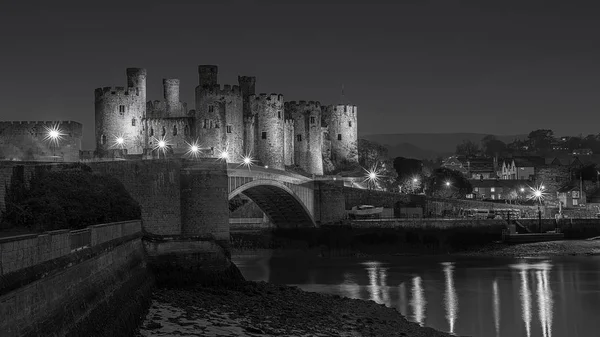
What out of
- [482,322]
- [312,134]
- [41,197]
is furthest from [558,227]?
[41,197]

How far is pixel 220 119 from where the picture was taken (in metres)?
61.4

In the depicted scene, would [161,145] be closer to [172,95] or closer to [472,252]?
[172,95]

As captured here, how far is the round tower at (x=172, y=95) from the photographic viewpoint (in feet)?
214

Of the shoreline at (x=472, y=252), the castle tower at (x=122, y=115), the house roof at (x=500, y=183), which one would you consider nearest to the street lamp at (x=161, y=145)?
the castle tower at (x=122, y=115)

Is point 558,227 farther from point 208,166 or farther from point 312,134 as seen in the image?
point 208,166

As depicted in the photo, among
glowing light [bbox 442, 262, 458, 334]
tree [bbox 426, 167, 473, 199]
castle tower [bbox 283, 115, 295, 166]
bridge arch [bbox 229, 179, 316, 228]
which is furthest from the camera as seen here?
tree [bbox 426, 167, 473, 199]

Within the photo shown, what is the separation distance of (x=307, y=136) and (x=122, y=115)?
1784cm

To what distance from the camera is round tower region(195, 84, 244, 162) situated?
60750 mm

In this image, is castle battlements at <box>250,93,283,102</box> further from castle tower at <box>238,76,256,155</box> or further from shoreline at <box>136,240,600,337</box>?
shoreline at <box>136,240,600,337</box>

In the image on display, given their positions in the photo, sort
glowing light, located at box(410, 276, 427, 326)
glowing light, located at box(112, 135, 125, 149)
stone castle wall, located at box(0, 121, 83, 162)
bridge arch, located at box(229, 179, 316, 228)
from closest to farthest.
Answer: glowing light, located at box(410, 276, 427, 326), bridge arch, located at box(229, 179, 316, 228), stone castle wall, located at box(0, 121, 83, 162), glowing light, located at box(112, 135, 125, 149)

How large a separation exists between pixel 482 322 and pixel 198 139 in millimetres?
38082

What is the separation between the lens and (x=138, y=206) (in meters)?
28.7

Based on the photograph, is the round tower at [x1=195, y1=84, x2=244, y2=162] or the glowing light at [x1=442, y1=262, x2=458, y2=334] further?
the round tower at [x1=195, y1=84, x2=244, y2=162]

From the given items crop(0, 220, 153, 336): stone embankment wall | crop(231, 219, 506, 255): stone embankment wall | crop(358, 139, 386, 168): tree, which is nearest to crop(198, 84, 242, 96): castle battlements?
crop(231, 219, 506, 255): stone embankment wall
